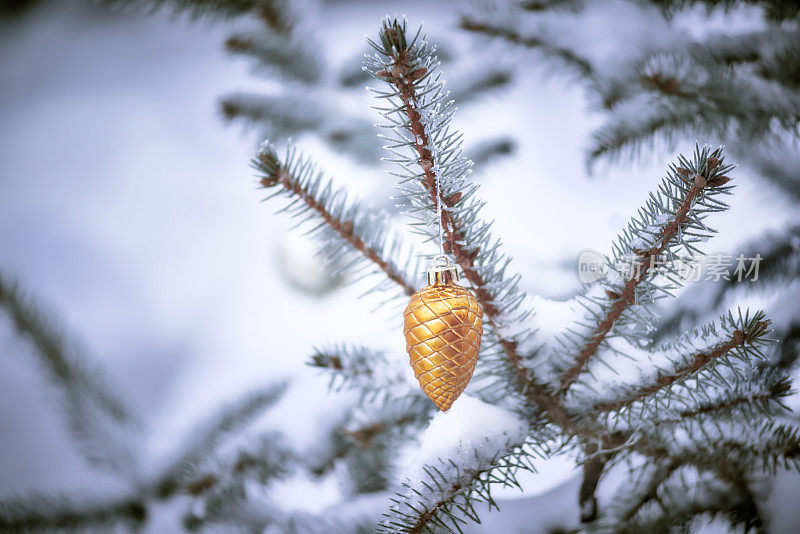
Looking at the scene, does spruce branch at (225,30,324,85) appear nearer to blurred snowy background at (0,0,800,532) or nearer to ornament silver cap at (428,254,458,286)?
blurred snowy background at (0,0,800,532)

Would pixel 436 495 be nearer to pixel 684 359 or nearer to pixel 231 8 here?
pixel 684 359

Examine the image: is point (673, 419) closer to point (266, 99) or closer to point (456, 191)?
point (456, 191)

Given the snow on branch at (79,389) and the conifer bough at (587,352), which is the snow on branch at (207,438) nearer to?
the snow on branch at (79,389)

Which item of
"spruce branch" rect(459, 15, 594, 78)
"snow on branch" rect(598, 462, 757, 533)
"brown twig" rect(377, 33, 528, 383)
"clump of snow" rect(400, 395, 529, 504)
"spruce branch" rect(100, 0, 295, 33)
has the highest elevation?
"spruce branch" rect(100, 0, 295, 33)

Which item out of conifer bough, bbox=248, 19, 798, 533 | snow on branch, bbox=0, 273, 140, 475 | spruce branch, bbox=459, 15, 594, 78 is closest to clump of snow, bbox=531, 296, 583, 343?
conifer bough, bbox=248, 19, 798, 533

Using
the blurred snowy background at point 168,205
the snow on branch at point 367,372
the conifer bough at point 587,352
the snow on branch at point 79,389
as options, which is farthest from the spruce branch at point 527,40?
the snow on branch at point 79,389

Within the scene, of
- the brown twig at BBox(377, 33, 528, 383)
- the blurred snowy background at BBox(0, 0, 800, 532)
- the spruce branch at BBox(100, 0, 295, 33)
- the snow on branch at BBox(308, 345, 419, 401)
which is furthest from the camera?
the blurred snowy background at BBox(0, 0, 800, 532)

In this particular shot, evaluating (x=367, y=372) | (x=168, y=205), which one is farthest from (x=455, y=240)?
(x=168, y=205)
